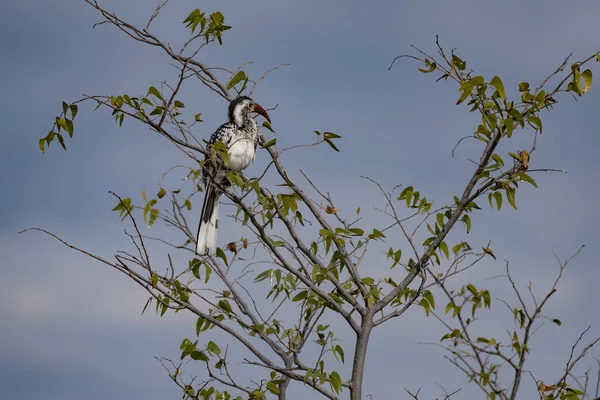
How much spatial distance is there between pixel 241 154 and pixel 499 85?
306 centimetres

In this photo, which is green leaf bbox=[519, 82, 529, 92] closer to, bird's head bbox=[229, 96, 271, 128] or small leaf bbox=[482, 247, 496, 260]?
small leaf bbox=[482, 247, 496, 260]

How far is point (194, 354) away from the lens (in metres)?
4.12

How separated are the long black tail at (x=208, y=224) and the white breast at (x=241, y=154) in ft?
1.91

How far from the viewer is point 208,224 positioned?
16.9 feet

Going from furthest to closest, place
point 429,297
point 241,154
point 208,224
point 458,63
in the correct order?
point 241,154, point 208,224, point 429,297, point 458,63

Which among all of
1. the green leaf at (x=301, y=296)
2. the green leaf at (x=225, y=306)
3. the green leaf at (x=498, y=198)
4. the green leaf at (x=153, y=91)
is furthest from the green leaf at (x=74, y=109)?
the green leaf at (x=498, y=198)

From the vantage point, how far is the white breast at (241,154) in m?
6.00

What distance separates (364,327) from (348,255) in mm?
523

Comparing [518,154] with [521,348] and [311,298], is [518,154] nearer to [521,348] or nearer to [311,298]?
[521,348]

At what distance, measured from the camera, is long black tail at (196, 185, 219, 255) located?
4.90 meters

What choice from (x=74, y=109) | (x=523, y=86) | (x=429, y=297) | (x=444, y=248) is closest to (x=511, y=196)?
(x=444, y=248)

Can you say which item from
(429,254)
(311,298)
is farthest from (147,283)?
(429,254)

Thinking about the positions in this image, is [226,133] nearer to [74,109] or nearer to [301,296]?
[74,109]

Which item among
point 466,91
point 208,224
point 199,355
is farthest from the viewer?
point 208,224
